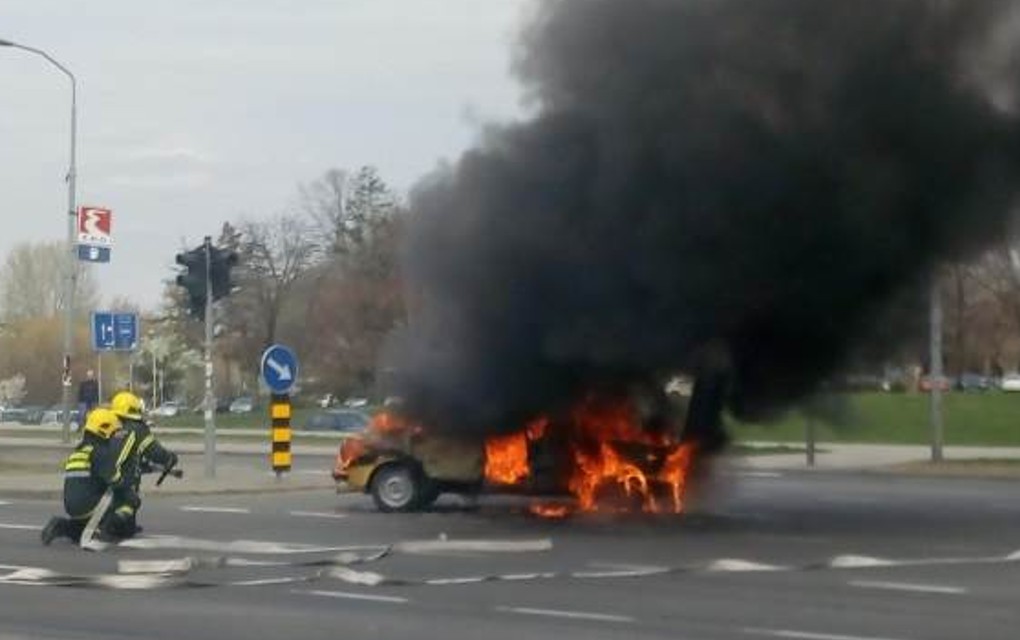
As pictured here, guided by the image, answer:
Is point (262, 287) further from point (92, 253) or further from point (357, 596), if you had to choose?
point (357, 596)

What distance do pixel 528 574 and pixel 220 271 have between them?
1300 centimetres

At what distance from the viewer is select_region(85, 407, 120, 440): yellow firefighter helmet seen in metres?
16.7

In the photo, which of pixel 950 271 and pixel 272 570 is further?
pixel 950 271

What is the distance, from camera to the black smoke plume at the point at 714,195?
18781 mm

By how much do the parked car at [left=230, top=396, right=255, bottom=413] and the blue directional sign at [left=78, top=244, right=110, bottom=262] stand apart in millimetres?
40327

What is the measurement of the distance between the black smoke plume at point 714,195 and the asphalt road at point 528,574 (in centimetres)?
184

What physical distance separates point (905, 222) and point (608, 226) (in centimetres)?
312

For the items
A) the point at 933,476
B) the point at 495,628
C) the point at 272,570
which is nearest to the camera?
the point at 495,628

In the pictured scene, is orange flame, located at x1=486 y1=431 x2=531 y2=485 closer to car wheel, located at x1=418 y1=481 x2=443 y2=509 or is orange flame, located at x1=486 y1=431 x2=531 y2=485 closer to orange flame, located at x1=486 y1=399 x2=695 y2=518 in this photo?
orange flame, located at x1=486 y1=399 x2=695 y2=518

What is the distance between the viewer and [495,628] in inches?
432

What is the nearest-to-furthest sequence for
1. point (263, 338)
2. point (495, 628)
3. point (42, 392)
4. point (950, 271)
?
point (495, 628) < point (950, 271) < point (263, 338) < point (42, 392)

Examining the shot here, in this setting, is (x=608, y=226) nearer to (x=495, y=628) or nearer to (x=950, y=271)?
(x=950, y=271)

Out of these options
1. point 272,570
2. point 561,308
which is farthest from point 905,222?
point 272,570

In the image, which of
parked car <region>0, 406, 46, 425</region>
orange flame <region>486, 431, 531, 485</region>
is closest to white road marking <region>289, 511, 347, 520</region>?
orange flame <region>486, 431, 531, 485</region>
